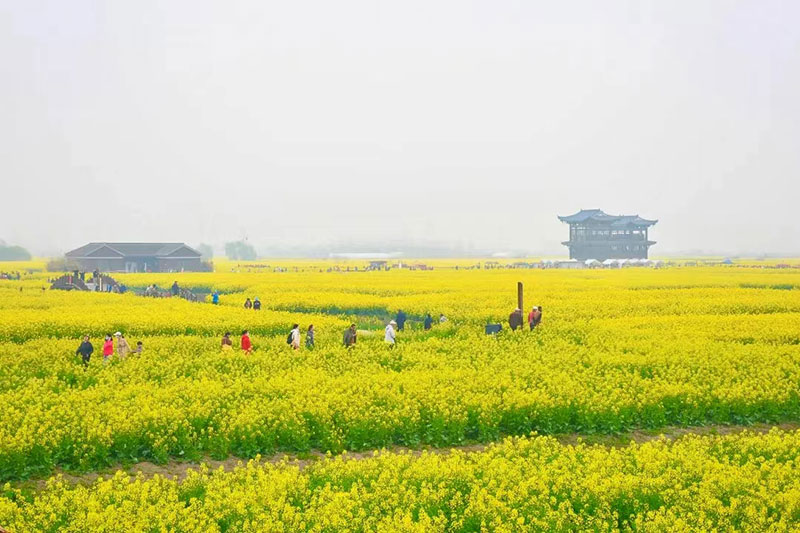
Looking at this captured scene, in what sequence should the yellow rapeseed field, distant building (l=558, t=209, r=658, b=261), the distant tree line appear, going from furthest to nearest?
the distant tree line < distant building (l=558, t=209, r=658, b=261) < the yellow rapeseed field

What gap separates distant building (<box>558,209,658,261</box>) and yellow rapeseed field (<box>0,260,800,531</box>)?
10094 cm

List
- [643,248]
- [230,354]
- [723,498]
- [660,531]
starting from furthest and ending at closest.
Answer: [643,248], [230,354], [723,498], [660,531]

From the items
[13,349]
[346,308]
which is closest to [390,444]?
[13,349]

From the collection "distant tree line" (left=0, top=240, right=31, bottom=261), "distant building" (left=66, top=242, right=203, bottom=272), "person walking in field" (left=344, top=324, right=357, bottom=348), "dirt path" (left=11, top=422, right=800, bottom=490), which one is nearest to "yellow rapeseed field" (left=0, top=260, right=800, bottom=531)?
"dirt path" (left=11, top=422, right=800, bottom=490)

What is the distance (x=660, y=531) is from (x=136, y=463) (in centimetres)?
1073

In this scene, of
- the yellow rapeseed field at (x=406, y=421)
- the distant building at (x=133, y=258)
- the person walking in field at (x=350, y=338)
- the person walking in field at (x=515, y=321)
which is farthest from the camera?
the distant building at (x=133, y=258)

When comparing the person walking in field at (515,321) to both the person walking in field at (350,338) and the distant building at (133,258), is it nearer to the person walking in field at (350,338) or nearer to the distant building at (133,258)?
the person walking in field at (350,338)

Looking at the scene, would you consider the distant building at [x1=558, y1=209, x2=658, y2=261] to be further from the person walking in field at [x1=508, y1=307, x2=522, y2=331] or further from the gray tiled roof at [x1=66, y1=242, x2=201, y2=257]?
the person walking in field at [x1=508, y1=307, x2=522, y2=331]

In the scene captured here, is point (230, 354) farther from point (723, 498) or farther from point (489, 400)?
point (723, 498)

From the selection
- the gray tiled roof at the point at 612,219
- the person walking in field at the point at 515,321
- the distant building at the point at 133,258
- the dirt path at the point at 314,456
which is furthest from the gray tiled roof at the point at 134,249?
the dirt path at the point at 314,456

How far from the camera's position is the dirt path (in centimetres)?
1530

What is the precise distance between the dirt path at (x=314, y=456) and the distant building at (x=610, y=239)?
387 feet

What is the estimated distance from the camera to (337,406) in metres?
18.3

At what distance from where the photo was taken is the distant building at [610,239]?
445ft
